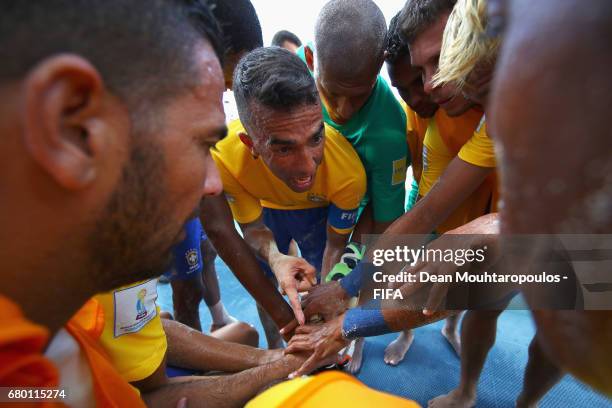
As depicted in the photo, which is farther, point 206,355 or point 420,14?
point 206,355

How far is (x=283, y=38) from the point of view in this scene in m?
3.46

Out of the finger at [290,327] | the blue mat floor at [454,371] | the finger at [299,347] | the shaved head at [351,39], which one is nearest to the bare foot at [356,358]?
the blue mat floor at [454,371]

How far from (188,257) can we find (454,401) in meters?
1.23

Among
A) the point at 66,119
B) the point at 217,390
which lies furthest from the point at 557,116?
the point at 217,390

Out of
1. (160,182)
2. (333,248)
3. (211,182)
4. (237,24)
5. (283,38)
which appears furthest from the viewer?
(283,38)

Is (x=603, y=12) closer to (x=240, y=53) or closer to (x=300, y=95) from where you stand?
(x=300, y=95)

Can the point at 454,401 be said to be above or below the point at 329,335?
below

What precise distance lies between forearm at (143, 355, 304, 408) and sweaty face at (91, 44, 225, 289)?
52 centimetres

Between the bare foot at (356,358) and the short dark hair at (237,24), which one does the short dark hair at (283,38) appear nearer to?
the short dark hair at (237,24)

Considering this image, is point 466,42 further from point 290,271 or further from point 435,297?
point 290,271

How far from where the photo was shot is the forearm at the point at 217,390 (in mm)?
946

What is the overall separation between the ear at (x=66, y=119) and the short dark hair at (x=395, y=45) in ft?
3.25

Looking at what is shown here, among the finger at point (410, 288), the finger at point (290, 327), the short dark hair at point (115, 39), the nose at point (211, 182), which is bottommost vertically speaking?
the finger at point (290, 327)

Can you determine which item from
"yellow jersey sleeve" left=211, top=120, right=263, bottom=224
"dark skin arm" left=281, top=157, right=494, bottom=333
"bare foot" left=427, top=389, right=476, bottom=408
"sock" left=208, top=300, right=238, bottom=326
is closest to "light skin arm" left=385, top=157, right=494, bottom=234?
"dark skin arm" left=281, top=157, right=494, bottom=333
